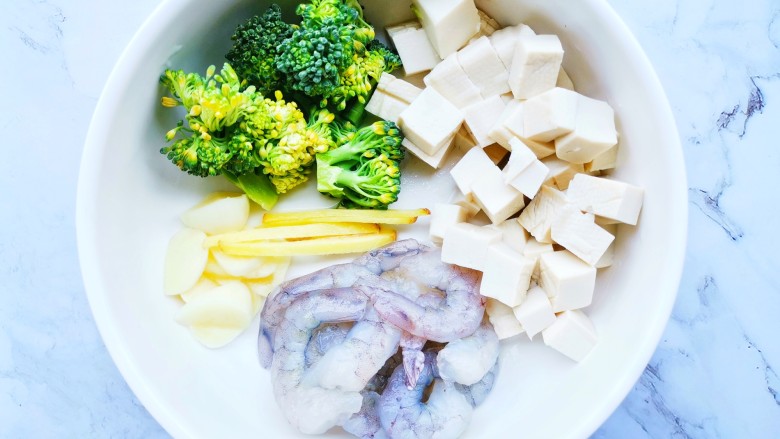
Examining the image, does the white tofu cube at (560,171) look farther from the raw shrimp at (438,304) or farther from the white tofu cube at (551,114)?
the raw shrimp at (438,304)

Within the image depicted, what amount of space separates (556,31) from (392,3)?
517mm

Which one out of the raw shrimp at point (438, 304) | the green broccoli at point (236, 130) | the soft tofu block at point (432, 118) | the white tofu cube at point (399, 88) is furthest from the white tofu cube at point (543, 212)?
the green broccoli at point (236, 130)

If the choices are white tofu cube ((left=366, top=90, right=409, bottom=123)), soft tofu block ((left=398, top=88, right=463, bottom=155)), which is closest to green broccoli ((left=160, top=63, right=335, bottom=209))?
white tofu cube ((left=366, top=90, right=409, bottom=123))

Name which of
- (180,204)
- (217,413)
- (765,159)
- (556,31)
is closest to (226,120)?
(180,204)

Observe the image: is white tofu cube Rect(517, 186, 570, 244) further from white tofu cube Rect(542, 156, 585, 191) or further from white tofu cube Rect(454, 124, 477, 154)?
white tofu cube Rect(454, 124, 477, 154)

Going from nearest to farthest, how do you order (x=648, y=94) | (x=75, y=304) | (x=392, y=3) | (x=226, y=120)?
(x=648, y=94) → (x=226, y=120) → (x=392, y=3) → (x=75, y=304)

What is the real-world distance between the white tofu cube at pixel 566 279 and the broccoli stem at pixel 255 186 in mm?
868

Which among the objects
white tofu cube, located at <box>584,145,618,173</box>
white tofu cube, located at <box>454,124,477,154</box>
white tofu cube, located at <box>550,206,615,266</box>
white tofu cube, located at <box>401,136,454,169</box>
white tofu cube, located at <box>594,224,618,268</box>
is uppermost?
white tofu cube, located at <box>584,145,618,173</box>

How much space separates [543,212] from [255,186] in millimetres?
892

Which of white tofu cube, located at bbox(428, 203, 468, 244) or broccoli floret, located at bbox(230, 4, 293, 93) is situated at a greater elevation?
broccoli floret, located at bbox(230, 4, 293, 93)

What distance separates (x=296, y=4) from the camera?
6.98ft

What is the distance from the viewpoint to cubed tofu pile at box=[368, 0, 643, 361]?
1952 mm

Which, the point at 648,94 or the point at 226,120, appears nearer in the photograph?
the point at 648,94

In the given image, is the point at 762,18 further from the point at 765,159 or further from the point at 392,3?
the point at 392,3
